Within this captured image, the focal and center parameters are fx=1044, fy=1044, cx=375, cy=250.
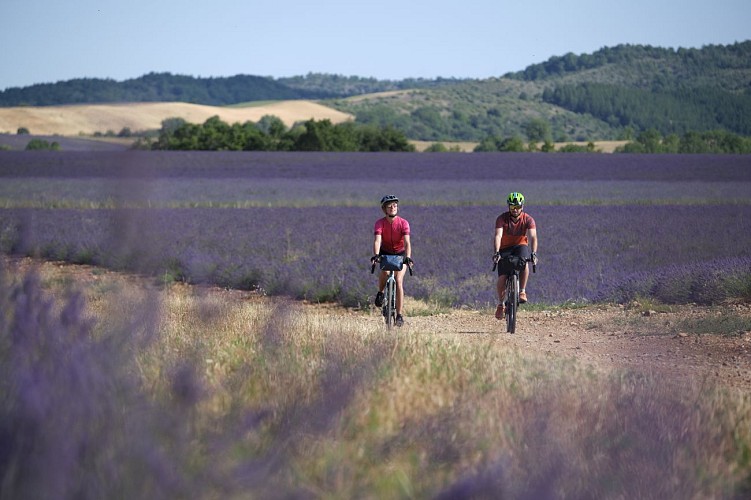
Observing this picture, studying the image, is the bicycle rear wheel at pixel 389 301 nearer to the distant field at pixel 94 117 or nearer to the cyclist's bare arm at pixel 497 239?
the cyclist's bare arm at pixel 497 239

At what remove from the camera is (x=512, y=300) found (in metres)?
9.37

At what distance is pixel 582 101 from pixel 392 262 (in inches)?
4732

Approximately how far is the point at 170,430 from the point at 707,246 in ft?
43.7

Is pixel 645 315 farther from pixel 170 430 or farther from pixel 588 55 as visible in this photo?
pixel 588 55

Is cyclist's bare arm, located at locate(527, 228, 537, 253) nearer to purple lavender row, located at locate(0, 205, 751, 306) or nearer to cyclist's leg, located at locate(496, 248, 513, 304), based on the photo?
cyclist's leg, located at locate(496, 248, 513, 304)

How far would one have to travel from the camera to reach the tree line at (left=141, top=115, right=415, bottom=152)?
5525 centimetres

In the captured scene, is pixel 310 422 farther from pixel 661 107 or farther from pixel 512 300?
pixel 661 107

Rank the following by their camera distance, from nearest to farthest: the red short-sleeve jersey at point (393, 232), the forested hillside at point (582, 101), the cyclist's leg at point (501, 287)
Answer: the red short-sleeve jersey at point (393, 232)
the cyclist's leg at point (501, 287)
the forested hillside at point (582, 101)

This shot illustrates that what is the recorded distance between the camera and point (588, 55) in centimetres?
17912

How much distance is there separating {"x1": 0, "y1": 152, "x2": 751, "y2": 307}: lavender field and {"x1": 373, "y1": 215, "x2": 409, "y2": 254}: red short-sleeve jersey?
1.54 m

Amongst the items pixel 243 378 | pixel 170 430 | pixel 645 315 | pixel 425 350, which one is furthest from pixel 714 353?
pixel 170 430

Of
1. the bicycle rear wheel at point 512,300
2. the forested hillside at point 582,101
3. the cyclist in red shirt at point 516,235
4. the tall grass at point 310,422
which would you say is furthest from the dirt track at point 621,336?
the forested hillside at point 582,101

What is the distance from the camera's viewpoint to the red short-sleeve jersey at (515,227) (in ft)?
30.5

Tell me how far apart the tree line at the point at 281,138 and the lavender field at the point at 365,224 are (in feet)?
54.0
